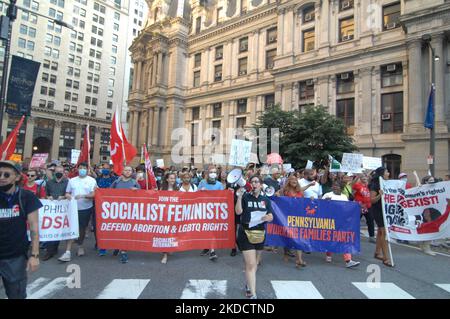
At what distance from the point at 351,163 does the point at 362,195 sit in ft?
11.9

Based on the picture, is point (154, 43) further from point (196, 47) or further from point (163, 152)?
point (163, 152)

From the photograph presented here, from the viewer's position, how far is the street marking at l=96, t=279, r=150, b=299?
4859mm

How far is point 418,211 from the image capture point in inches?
324

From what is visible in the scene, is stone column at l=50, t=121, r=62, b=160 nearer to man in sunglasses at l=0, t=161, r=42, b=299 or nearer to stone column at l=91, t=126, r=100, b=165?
stone column at l=91, t=126, r=100, b=165

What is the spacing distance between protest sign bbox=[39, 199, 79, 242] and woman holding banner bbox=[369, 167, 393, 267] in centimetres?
679

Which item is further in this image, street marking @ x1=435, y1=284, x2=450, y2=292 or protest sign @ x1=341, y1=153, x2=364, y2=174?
protest sign @ x1=341, y1=153, x2=364, y2=174

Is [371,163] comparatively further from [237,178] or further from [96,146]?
[96,146]

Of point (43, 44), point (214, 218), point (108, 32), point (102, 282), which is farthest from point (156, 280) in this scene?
point (108, 32)

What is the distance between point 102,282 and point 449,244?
374 inches

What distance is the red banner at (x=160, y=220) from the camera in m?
7.05

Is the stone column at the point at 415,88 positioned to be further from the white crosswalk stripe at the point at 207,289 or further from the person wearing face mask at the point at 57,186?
the person wearing face mask at the point at 57,186

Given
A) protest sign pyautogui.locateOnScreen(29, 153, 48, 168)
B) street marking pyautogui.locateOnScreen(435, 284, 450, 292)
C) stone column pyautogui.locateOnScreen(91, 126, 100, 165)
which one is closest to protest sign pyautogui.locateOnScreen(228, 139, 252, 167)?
protest sign pyautogui.locateOnScreen(29, 153, 48, 168)

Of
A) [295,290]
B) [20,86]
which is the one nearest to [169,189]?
[295,290]
